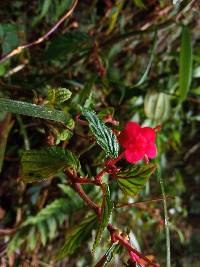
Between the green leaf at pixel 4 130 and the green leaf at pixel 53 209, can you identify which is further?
the green leaf at pixel 53 209

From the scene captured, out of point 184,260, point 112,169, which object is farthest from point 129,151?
point 184,260

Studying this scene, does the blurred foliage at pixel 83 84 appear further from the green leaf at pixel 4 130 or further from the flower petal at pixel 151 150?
the flower petal at pixel 151 150

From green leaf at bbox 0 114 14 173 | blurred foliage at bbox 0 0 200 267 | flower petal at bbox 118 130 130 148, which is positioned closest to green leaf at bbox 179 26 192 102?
blurred foliage at bbox 0 0 200 267

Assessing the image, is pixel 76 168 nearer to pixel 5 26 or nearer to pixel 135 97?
pixel 5 26

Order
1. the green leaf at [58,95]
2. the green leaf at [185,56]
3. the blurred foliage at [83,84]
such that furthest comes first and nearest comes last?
the blurred foliage at [83,84], the green leaf at [185,56], the green leaf at [58,95]

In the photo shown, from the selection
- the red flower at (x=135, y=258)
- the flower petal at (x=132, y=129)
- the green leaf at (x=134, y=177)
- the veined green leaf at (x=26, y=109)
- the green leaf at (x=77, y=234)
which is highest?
the veined green leaf at (x=26, y=109)

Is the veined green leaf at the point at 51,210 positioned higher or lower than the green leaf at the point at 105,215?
higher

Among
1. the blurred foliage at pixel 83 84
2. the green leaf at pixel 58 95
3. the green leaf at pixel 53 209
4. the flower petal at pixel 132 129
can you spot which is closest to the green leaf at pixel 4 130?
the blurred foliage at pixel 83 84
